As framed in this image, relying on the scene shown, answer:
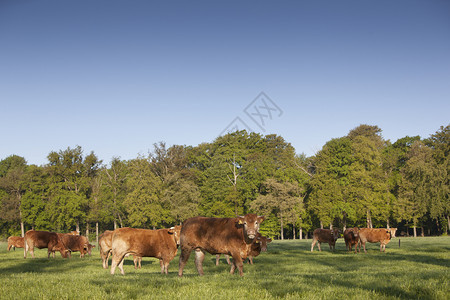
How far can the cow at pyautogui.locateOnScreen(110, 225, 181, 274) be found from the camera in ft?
48.1

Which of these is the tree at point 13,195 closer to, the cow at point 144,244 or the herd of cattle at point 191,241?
the herd of cattle at point 191,241

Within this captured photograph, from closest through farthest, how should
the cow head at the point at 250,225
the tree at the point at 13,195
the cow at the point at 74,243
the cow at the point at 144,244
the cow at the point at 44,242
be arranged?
the cow head at the point at 250,225, the cow at the point at 144,244, the cow at the point at 44,242, the cow at the point at 74,243, the tree at the point at 13,195

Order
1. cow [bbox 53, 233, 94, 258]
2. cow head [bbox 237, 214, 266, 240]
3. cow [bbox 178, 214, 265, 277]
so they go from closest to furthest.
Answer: cow head [bbox 237, 214, 266, 240] < cow [bbox 178, 214, 265, 277] < cow [bbox 53, 233, 94, 258]

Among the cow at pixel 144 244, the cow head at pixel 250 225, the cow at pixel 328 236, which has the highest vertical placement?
the cow head at pixel 250 225

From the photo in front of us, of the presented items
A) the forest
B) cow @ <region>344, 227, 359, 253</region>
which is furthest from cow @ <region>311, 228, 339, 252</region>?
the forest

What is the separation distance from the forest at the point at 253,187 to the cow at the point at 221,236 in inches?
1960

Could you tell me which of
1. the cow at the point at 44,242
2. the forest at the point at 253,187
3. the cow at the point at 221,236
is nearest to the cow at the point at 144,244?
the cow at the point at 221,236

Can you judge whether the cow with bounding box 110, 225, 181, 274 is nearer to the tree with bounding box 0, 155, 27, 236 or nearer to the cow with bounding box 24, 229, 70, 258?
the cow with bounding box 24, 229, 70, 258

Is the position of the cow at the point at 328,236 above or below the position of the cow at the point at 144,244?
below

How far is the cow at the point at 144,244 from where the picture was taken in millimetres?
14656

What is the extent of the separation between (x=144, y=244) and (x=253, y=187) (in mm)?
52984

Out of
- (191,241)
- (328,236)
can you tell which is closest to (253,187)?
(328,236)

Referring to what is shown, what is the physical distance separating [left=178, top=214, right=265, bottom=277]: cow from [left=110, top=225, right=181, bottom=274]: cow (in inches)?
141

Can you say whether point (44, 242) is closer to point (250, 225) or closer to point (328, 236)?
point (250, 225)
